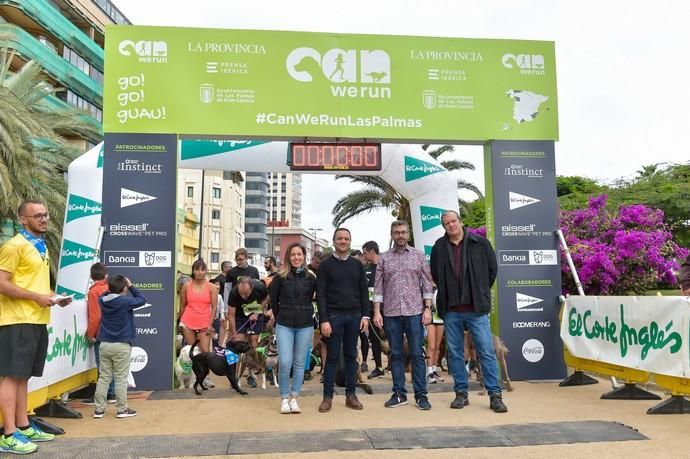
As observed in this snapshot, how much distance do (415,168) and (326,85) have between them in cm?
289

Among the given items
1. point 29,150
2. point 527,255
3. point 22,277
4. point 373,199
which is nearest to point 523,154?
point 527,255

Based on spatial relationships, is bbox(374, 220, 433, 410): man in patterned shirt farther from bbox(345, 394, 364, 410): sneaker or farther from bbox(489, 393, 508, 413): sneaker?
bbox(489, 393, 508, 413): sneaker

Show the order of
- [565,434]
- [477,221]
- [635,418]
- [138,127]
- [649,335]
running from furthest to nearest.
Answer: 1. [477,221]
2. [138,127]
3. [649,335]
4. [635,418]
5. [565,434]

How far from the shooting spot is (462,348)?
22.1ft

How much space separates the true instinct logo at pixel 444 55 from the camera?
876 centimetres

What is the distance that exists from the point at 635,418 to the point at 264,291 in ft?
16.2

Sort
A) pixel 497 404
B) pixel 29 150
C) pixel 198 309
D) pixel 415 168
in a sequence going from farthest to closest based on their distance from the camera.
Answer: pixel 29 150, pixel 415 168, pixel 198 309, pixel 497 404

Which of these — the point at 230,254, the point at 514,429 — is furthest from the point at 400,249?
the point at 230,254

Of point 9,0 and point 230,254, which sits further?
point 230,254

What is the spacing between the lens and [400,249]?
682 centimetres

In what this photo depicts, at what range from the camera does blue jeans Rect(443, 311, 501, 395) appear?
256 inches

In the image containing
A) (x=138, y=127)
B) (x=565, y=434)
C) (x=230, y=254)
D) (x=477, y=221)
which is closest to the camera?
(x=565, y=434)

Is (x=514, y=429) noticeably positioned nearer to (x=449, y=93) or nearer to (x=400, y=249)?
(x=400, y=249)

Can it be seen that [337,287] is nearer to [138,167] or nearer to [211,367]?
[211,367]
